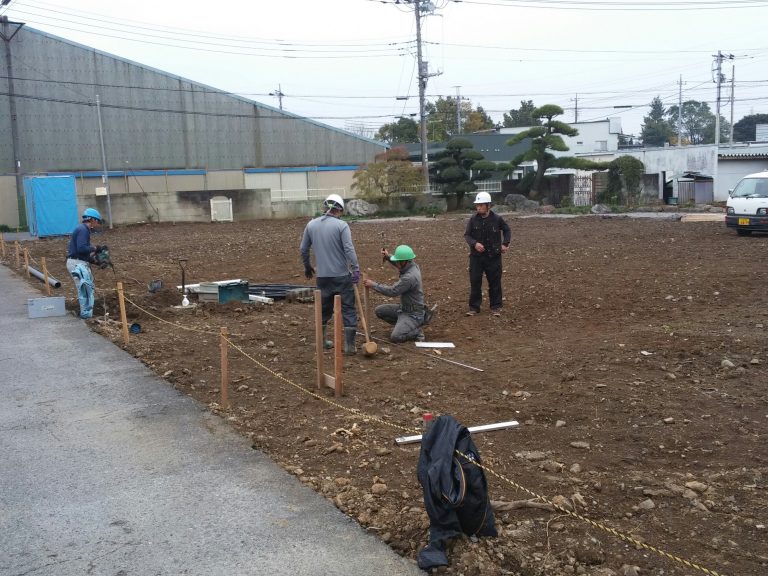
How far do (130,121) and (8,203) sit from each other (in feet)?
26.8

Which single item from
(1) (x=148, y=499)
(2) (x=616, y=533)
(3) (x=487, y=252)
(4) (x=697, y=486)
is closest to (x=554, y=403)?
(4) (x=697, y=486)

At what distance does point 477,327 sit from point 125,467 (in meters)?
5.56

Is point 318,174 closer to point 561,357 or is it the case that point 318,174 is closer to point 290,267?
point 290,267

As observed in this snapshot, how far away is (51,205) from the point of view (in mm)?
30453

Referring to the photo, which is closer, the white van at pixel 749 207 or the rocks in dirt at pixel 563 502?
the rocks in dirt at pixel 563 502

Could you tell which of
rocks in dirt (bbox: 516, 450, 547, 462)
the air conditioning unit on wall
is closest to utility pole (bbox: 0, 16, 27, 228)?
the air conditioning unit on wall

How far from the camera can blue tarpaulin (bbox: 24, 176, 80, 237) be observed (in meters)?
30.2

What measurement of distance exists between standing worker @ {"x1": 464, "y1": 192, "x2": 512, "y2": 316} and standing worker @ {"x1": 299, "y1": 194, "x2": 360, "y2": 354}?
2.72m

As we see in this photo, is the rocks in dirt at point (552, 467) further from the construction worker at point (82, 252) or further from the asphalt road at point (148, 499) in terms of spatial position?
the construction worker at point (82, 252)

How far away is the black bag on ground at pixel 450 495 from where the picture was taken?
3.62m

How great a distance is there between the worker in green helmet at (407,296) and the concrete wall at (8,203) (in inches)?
1376

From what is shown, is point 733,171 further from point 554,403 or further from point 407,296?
point 554,403

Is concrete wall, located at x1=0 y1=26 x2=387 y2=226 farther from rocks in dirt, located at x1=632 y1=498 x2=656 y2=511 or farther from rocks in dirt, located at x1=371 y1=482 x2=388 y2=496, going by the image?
rocks in dirt, located at x1=632 y1=498 x2=656 y2=511

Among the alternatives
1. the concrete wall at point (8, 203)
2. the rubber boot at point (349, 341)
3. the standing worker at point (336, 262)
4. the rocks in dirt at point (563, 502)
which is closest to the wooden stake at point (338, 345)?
the rubber boot at point (349, 341)
